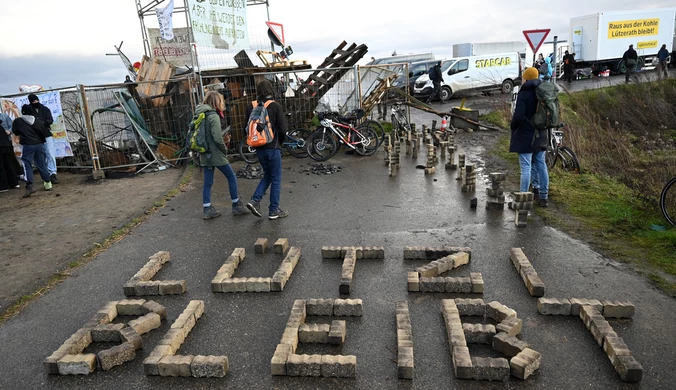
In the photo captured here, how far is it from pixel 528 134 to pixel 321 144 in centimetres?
564

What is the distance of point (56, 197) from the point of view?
913 cm

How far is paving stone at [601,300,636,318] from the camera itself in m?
3.79

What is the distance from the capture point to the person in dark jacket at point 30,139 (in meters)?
9.12

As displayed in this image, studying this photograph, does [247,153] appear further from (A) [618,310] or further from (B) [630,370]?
(B) [630,370]

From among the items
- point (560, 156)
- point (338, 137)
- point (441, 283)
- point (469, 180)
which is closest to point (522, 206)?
point (469, 180)

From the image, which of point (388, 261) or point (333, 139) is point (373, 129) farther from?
point (388, 261)

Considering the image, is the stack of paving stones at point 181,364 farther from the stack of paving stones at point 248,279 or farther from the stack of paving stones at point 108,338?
the stack of paving stones at point 248,279

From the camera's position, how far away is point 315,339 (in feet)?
11.9

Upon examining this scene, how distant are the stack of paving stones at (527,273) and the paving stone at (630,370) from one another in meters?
1.14

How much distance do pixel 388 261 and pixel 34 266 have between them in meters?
4.19

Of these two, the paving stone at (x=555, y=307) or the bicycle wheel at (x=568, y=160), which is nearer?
the paving stone at (x=555, y=307)

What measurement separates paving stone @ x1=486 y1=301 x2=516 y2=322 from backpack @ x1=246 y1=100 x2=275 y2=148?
3796 millimetres

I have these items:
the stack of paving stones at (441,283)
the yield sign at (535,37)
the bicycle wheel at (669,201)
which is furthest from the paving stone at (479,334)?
the yield sign at (535,37)

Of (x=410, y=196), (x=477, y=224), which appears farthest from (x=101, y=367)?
(x=410, y=196)
